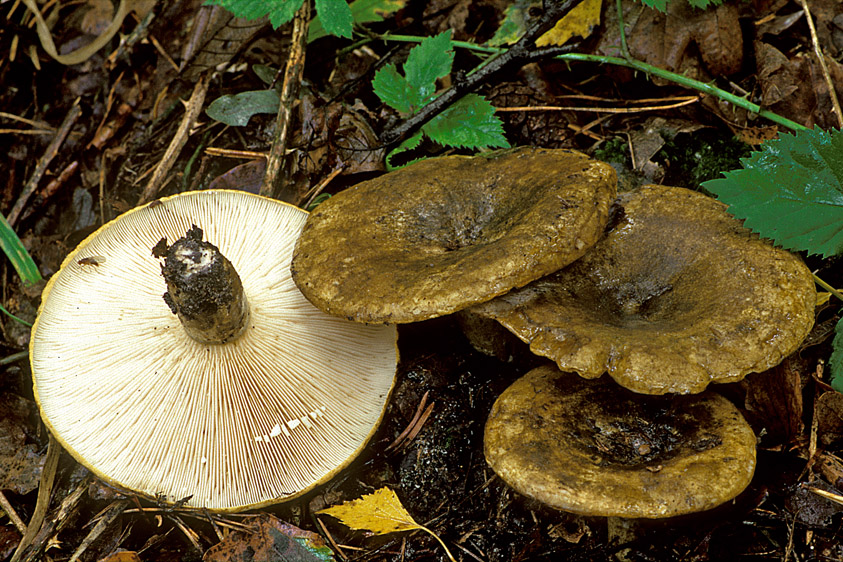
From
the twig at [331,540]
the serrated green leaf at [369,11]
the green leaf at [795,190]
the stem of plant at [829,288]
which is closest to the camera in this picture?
the green leaf at [795,190]

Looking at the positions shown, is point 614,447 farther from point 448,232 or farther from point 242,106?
point 242,106

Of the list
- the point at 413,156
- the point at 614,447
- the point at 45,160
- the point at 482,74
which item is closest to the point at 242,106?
the point at 413,156

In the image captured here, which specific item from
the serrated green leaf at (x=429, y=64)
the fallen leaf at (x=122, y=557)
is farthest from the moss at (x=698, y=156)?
the fallen leaf at (x=122, y=557)

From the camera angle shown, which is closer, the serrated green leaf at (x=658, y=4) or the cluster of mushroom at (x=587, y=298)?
the cluster of mushroom at (x=587, y=298)

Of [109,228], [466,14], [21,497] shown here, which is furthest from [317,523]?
[466,14]

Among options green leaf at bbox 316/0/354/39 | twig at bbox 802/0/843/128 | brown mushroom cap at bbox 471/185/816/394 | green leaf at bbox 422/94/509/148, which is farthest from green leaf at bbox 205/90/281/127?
twig at bbox 802/0/843/128

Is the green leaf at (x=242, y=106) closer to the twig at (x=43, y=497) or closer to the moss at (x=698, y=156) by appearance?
the twig at (x=43, y=497)

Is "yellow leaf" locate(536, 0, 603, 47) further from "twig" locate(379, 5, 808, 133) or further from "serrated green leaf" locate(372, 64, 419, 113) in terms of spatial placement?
"serrated green leaf" locate(372, 64, 419, 113)
